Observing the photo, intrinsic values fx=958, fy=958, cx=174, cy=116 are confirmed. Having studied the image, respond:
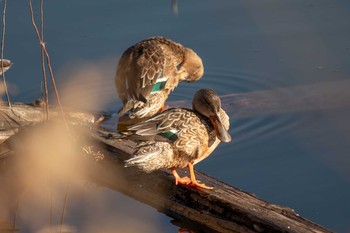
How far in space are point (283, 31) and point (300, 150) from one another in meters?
1.89

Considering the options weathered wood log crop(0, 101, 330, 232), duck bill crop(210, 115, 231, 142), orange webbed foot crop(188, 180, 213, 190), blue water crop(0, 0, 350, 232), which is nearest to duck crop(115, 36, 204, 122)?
blue water crop(0, 0, 350, 232)

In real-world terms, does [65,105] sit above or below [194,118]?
below

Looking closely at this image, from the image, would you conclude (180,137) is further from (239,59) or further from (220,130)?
(239,59)

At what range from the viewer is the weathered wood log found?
4.88m

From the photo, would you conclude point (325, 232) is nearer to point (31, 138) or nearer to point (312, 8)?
point (31, 138)

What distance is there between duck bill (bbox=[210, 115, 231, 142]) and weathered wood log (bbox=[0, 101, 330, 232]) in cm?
24

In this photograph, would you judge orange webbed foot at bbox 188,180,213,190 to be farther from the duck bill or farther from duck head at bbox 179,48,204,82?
duck head at bbox 179,48,204,82

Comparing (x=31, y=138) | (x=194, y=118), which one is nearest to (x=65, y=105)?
(x=31, y=138)

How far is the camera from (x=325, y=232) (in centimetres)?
474

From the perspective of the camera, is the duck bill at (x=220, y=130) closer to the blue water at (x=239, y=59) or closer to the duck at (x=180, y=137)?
the duck at (x=180, y=137)

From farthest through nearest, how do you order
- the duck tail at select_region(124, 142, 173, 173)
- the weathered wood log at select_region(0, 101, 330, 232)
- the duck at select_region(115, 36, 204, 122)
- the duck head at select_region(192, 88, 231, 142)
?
the duck at select_region(115, 36, 204, 122)
the duck head at select_region(192, 88, 231, 142)
the duck tail at select_region(124, 142, 173, 173)
the weathered wood log at select_region(0, 101, 330, 232)

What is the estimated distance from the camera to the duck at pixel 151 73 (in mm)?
6738

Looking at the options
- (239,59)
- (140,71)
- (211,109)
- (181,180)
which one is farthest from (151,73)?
(181,180)

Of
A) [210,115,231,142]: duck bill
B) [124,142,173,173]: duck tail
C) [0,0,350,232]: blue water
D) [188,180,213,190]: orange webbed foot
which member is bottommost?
[0,0,350,232]: blue water
